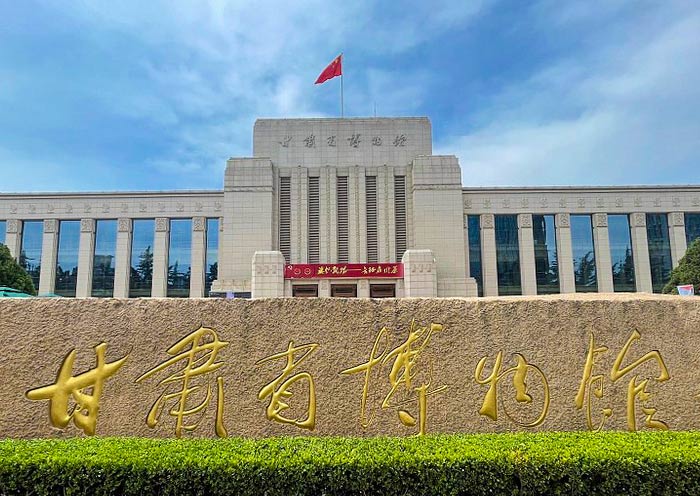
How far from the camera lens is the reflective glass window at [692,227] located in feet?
98.4

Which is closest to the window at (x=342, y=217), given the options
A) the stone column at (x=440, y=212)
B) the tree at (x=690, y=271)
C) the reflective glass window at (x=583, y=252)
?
the stone column at (x=440, y=212)

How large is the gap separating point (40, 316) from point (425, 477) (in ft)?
12.6

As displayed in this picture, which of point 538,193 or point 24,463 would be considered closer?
point 24,463

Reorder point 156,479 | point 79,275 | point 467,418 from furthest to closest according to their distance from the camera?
1. point 79,275
2. point 467,418
3. point 156,479

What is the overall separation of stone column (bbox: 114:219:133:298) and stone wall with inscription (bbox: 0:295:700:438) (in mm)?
27155

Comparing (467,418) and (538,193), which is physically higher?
(538,193)

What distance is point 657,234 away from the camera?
30.2 m

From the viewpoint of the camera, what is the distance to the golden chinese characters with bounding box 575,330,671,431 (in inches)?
184

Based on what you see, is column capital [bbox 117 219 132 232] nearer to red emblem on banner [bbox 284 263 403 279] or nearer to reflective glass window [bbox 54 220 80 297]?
reflective glass window [bbox 54 220 80 297]

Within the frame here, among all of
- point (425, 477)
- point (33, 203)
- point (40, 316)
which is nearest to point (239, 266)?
point (33, 203)

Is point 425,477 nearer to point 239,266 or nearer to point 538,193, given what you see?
point 239,266

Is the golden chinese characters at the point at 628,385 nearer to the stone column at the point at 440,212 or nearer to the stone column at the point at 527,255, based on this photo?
the stone column at the point at 440,212

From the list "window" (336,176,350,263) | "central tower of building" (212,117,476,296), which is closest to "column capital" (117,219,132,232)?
"central tower of building" (212,117,476,296)

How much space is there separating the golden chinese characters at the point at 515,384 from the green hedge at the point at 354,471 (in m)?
1.02
